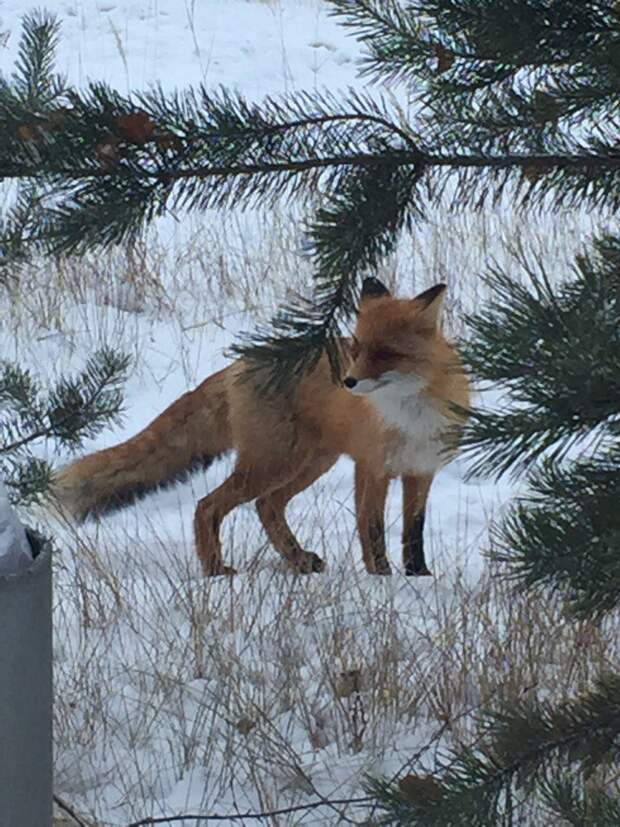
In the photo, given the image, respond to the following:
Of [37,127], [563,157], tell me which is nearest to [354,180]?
[563,157]

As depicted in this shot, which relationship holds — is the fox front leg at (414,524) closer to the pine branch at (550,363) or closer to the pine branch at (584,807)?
the pine branch at (584,807)

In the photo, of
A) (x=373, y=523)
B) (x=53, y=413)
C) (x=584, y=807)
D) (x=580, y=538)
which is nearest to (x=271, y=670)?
(x=53, y=413)

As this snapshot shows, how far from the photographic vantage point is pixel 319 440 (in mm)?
4508

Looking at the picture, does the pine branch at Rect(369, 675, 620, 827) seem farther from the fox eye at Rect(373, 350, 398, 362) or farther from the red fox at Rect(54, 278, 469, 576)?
the fox eye at Rect(373, 350, 398, 362)

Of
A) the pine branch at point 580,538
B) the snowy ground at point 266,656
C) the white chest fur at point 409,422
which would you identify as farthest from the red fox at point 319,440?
the pine branch at point 580,538

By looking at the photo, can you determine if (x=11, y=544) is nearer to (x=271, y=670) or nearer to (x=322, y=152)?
(x=322, y=152)

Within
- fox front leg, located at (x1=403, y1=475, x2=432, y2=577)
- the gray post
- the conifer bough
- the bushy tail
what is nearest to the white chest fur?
fox front leg, located at (x1=403, y1=475, x2=432, y2=577)

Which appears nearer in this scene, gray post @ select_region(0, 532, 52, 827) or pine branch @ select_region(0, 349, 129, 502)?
gray post @ select_region(0, 532, 52, 827)

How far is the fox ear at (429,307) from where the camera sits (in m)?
4.07

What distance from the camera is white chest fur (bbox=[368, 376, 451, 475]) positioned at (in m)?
4.22

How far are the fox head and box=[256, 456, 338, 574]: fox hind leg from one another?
1.93 feet

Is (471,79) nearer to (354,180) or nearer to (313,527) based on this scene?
(354,180)

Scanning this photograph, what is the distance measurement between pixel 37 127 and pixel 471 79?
2.17ft

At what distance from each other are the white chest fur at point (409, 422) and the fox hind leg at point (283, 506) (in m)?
0.43
